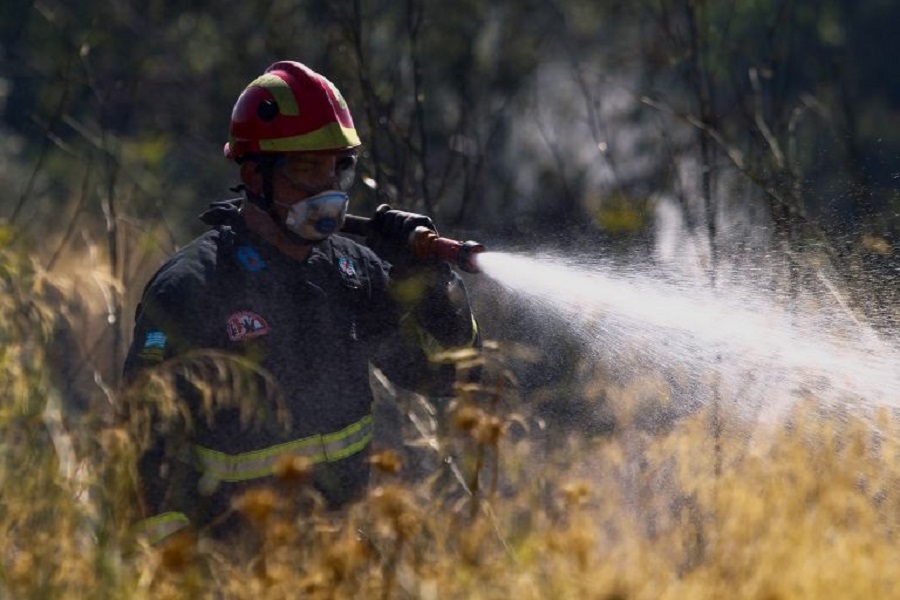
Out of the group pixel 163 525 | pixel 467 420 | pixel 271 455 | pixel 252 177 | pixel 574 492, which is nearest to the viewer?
pixel 467 420

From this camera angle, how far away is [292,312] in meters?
3.53

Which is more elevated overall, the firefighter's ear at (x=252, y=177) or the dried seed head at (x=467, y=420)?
the firefighter's ear at (x=252, y=177)

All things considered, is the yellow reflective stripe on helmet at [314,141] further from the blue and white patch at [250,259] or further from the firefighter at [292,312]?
the blue and white patch at [250,259]

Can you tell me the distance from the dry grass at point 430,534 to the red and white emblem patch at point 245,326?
16.2 inches

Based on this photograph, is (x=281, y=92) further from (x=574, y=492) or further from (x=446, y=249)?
(x=574, y=492)

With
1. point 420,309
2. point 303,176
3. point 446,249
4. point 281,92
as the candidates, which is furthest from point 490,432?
point 281,92

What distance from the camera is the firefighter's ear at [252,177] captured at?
3693 millimetres

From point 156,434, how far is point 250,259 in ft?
2.18

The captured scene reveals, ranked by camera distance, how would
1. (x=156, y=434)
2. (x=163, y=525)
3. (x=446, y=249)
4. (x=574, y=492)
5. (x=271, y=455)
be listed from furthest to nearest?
(x=446, y=249)
(x=271, y=455)
(x=156, y=434)
(x=163, y=525)
(x=574, y=492)

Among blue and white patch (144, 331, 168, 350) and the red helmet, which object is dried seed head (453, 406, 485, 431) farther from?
the red helmet

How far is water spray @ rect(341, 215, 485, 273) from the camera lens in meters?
3.53

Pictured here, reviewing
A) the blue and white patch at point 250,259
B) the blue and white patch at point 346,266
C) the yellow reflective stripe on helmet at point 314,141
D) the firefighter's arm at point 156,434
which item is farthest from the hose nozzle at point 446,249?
the firefighter's arm at point 156,434

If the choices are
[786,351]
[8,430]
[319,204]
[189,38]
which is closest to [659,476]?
[786,351]

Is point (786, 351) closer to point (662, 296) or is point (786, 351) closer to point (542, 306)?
point (662, 296)
